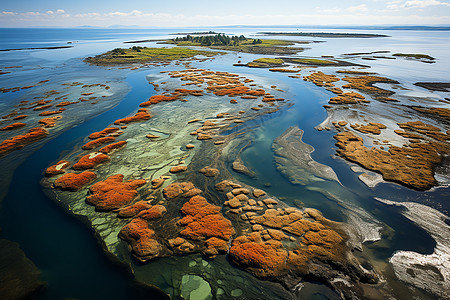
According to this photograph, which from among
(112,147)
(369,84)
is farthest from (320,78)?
(112,147)

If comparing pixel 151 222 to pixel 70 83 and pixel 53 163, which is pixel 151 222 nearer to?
pixel 53 163

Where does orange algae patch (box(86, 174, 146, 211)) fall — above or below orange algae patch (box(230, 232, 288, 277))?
above

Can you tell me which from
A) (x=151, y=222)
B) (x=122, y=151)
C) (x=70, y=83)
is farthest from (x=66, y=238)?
(x=70, y=83)

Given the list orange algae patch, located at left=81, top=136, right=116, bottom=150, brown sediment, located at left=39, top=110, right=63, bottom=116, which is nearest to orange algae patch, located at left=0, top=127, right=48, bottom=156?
brown sediment, located at left=39, top=110, right=63, bottom=116

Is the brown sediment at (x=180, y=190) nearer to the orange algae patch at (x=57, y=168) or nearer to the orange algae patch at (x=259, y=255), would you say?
the orange algae patch at (x=259, y=255)

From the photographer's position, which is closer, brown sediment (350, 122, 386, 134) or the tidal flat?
the tidal flat

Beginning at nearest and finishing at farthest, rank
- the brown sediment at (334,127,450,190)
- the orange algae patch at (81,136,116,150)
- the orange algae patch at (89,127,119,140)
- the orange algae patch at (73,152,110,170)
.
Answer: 1. the brown sediment at (334,127,450,190)
2. the orange algae patch at (73,152,110,170)
3. the orange algae patch at (81,136,116,150)
4. the orange algae patch at (89,127,119,140)

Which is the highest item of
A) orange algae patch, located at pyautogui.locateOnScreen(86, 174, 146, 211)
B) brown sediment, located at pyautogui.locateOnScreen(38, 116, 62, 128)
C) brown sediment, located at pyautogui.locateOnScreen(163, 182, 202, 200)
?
brown sediment, located at pyautogui.locateOnScreen(38, 116, 62, 128)

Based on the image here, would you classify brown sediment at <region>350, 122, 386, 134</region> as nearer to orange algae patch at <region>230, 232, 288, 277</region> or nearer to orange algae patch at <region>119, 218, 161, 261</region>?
orange algae patch at <region>230, 232, 288, 277</region>
